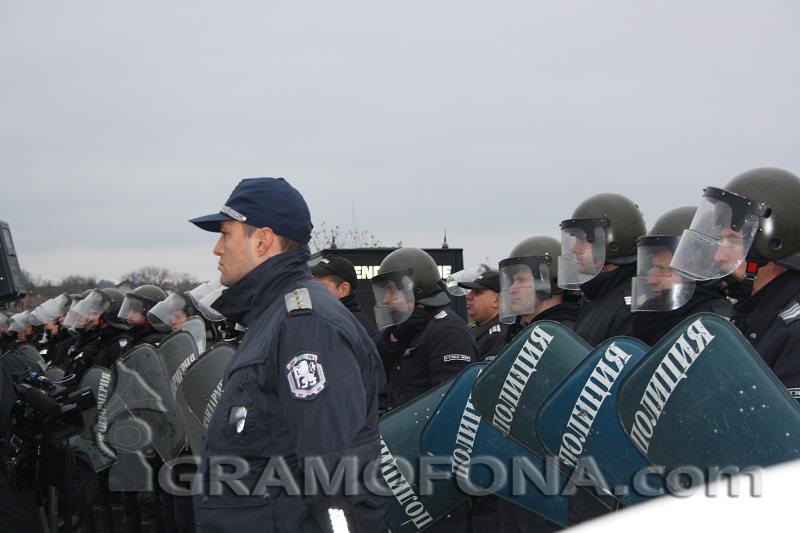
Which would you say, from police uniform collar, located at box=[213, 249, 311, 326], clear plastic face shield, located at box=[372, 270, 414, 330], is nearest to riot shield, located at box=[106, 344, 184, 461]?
clear plastic face shield, located at box=[372, 270, 414, 330]

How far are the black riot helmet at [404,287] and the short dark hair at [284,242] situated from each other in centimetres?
337

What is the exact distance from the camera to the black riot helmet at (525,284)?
548cm

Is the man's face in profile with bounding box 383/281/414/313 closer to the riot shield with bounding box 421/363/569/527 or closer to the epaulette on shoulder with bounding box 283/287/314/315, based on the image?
the riot shield with bounding box 421/363/569/527

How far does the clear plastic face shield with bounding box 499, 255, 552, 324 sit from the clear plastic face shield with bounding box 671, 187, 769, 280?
1808mm

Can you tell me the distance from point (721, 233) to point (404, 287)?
3.27 meters

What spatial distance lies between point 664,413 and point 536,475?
130cm

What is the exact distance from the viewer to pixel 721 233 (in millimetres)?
3547

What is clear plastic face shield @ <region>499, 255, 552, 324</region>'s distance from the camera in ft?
18.0

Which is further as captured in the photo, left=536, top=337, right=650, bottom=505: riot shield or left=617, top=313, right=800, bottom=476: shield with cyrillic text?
left=536, top=337, right=650, bottom=505: riot shield

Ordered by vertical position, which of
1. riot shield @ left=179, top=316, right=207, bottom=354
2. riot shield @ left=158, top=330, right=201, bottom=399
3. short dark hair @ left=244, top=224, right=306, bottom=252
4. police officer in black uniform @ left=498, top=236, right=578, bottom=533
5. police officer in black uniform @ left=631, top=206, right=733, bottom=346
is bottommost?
riot shield @ left=179, top=316, right=207, bottom=354

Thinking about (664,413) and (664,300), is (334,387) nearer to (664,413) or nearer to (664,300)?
(664,413)

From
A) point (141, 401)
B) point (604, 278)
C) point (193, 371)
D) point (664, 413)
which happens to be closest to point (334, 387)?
point (664, 413)

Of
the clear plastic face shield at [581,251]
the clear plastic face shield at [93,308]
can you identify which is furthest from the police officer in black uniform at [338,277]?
the clear plastic face shield at [93,308]

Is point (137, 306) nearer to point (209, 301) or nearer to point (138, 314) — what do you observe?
point (138, 314)
